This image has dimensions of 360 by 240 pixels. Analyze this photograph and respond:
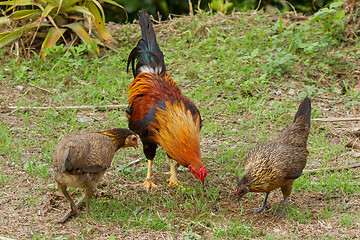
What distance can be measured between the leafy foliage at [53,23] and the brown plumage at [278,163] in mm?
4379

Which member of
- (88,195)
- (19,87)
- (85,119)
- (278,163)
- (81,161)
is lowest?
(85,119)

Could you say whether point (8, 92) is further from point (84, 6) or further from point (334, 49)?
point (334, 49)

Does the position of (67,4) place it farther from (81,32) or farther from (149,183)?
(149,183)

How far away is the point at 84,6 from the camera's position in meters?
8.07

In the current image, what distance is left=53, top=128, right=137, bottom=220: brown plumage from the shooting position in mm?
4078

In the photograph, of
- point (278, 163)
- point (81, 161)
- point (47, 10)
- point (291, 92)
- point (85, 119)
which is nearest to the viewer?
point (81, 161)

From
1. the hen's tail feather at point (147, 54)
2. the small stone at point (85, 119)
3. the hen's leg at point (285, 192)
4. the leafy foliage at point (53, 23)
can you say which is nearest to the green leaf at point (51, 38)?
the leafy foliage at point (53, 23)

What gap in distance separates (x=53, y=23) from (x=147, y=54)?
2.74 metres

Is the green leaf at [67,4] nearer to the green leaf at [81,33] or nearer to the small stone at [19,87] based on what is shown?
the green leaf at [81,33]

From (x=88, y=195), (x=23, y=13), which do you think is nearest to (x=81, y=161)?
(x=88, y=195)

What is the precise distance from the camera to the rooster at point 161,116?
15.3 feet

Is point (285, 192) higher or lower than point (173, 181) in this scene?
higher

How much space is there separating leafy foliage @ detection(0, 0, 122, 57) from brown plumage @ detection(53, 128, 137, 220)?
362cm

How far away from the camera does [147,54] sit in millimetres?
5695
